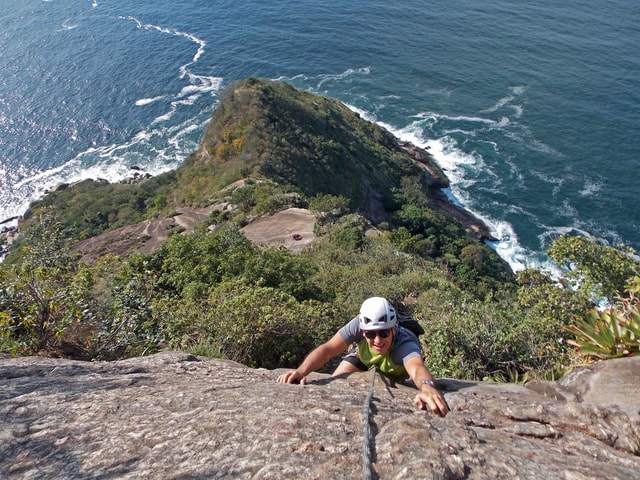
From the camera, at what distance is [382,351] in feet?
20.3

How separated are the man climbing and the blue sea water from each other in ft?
143

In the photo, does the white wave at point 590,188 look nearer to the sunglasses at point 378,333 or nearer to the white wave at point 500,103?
the white wave at point 500,103

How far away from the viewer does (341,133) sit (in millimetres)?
51375

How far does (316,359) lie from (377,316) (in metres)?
1.00

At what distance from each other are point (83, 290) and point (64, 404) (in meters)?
5.16

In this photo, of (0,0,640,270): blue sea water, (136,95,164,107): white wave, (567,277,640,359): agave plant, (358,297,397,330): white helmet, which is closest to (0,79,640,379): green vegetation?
(567,277,640,359): agave plant

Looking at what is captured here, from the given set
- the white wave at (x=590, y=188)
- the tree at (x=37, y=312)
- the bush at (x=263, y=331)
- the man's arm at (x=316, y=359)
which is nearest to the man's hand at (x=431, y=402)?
the man's arm at (x=316, y=359)

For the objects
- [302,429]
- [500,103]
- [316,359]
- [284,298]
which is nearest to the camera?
[302,429]

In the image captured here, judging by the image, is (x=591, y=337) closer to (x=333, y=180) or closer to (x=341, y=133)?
(x=333, y=180)

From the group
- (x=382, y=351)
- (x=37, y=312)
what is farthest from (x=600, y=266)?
(x=37, y=312)

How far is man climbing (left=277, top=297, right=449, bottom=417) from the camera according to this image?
18.0 feet

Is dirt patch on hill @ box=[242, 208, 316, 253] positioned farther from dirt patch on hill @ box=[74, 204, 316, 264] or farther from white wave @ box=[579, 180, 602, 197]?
white wave @ box=[579, 180, 602, 197]

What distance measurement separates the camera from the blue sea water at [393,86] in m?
54.2

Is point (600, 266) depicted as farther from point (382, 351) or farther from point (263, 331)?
point (382, 351)
